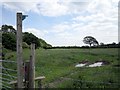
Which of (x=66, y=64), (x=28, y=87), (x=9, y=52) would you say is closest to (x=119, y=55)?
(x=66, y=64)

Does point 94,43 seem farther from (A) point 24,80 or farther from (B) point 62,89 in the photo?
(A) point 24,80

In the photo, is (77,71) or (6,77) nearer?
(6,77)

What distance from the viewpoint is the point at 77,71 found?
13.2m

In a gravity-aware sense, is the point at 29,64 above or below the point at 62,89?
above

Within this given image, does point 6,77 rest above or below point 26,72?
below

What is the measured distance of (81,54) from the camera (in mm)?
22219

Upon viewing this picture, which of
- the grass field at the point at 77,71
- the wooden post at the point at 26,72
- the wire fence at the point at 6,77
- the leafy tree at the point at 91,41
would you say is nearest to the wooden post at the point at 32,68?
the wooden post at the point at 26,72

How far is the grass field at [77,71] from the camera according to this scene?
8.79 meters

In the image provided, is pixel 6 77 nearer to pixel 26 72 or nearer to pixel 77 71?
pixel 77 71

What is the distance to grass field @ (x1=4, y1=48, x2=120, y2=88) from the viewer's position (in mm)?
8790

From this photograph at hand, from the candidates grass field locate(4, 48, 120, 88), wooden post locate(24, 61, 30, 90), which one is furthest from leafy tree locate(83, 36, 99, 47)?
wooden post locate(24, 61, 30, 90)

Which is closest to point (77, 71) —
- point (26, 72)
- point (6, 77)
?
point (6, 77)

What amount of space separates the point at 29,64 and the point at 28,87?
42 centimetres

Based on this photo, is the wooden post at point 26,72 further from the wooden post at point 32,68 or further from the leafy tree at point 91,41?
the leafy tree at point 91,41
